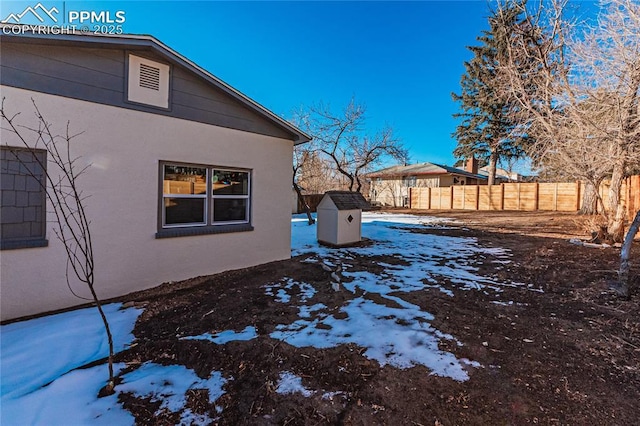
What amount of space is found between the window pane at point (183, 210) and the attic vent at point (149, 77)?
183 centimetres

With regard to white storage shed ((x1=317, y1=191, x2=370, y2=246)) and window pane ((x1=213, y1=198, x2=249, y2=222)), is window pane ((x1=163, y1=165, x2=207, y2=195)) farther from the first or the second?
white storage shed ((x1=317, y1=191, x2=370, y2=246))

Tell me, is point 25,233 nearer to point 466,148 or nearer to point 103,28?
point 103,28

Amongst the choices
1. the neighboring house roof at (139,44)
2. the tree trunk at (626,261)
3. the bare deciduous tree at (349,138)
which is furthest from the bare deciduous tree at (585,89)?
the neighboring house roof at (139,44)

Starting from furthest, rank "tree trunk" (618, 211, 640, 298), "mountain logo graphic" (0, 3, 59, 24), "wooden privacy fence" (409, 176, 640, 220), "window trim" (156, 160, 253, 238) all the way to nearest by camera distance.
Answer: "wooden privacy fence" (409, 176, 640, 220)
"window trim" (156, 160, 253, 238)
"tree trunk" (618, 211, 640, 298)
"mountain logo graphic" (0, 3, 59, 24)

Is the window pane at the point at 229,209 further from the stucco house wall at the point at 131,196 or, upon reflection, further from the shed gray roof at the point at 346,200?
the shed gray roof at the point at 346,200

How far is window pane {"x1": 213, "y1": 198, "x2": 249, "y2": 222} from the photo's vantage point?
5477 mm

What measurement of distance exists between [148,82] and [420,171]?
26844 millimetres

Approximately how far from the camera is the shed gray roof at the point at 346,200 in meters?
8.11

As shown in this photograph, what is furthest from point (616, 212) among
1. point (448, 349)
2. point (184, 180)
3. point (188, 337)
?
point (184, 180)

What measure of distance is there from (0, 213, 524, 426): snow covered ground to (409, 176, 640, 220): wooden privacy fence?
18.3 m

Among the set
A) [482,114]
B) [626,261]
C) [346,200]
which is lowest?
[626,261]

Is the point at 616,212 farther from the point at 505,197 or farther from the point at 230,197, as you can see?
the point at 505,197

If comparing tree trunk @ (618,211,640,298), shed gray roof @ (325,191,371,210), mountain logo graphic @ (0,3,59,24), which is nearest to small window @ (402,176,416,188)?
shed gray roof @ (325,191,371,210)

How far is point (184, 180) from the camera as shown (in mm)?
4977
